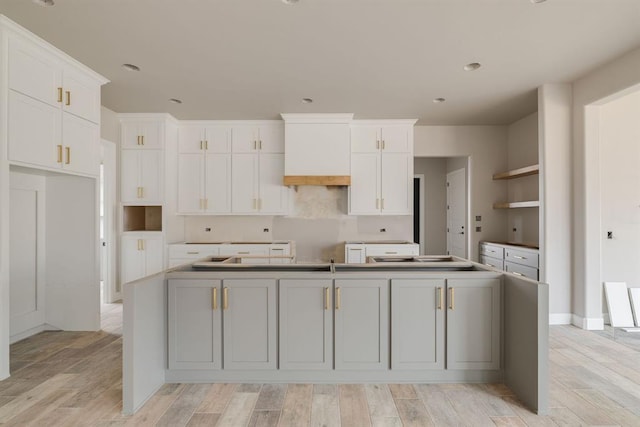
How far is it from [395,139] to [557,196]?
7.22 ft

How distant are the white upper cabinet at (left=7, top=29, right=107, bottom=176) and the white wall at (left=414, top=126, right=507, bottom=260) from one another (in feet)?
14.3

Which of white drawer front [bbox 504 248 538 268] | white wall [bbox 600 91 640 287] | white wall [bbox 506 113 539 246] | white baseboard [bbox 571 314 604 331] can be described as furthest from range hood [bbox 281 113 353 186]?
white baseboard [bbox 571 314 604 331]

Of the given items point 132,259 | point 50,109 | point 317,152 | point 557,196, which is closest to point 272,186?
point 317,152

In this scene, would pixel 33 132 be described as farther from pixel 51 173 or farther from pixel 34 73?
pixel 51 173

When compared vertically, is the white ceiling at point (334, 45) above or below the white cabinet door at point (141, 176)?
above

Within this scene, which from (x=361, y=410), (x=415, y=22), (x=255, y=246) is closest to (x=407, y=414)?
(x=361, y=410)

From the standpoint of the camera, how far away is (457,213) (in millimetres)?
6328

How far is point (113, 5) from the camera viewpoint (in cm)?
232

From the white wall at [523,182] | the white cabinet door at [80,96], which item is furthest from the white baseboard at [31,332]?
the white wall at [523,182]

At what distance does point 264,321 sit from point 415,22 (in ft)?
8.02

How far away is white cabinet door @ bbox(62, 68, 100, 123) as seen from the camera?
3.15 m

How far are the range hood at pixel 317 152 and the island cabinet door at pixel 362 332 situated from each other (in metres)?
2.65

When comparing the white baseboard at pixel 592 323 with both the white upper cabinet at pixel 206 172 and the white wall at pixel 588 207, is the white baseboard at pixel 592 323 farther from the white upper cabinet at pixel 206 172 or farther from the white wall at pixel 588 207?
the white upper cabinet at pixel 206 172

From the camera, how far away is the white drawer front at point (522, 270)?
4.02 metres
